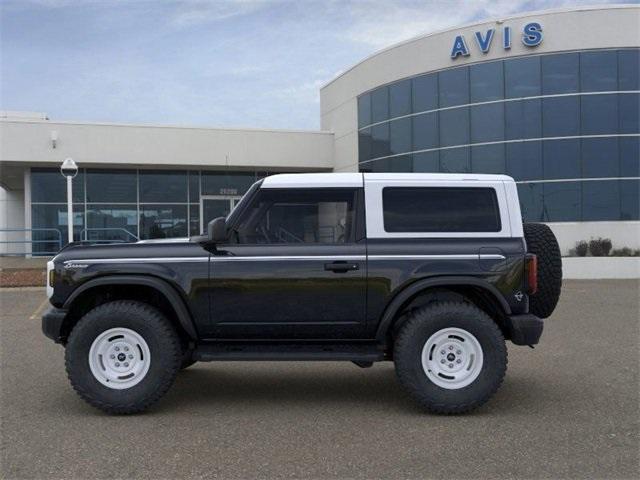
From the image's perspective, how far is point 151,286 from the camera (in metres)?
5.12

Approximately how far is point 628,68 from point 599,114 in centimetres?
171

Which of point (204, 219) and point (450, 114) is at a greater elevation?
point (450, 114)

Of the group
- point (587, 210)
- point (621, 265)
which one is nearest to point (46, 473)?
point (621, 265)

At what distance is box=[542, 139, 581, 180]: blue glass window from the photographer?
20516 mm

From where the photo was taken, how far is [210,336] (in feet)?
17.3

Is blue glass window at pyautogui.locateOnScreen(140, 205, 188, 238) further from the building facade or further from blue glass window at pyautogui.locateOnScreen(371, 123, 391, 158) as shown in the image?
the building facade

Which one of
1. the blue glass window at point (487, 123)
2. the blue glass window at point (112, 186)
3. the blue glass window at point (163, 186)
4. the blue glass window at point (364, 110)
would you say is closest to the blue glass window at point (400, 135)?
the blue glass window at point (364, 110)

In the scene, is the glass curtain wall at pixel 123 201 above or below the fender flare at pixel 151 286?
above

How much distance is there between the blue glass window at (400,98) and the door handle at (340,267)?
19.2 metres

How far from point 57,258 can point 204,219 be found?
21181mm

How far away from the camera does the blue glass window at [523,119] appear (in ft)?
68.8

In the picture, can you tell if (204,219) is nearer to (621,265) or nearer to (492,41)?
(492,41)

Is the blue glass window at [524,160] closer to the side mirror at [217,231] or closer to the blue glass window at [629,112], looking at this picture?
the blue glass window at [629,112]

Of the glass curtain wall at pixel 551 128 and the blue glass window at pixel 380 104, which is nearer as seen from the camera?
the glass curtain wall at pixel 551 128
